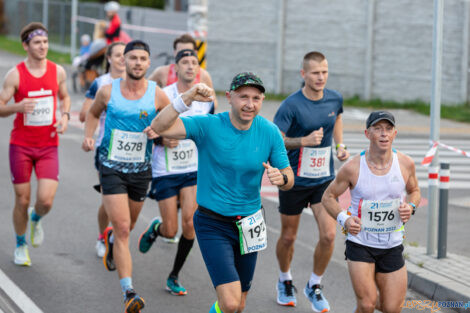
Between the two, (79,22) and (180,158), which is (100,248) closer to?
(180,158)

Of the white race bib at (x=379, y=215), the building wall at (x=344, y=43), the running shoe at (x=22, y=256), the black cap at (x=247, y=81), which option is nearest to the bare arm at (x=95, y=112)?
the running shoe at (x=22, y=256)

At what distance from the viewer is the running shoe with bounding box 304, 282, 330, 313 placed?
7.29m

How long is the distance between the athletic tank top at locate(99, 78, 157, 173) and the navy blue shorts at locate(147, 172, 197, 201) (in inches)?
19.2

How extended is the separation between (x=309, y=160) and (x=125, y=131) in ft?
5.55

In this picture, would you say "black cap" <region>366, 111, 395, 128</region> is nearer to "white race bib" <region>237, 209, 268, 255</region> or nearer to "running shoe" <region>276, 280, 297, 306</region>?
"white race bib" <region>237, 209, 268, 255</region>

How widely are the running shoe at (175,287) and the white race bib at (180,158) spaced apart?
1041 mm

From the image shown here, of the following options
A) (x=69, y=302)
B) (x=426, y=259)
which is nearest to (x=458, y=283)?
(x=426, y=259)

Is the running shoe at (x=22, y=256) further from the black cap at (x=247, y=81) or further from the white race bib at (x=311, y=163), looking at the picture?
the black cap at (x=247, y=81)

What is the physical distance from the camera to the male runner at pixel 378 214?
19.5ft

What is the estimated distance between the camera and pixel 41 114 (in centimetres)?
837

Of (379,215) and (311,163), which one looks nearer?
(379,215)

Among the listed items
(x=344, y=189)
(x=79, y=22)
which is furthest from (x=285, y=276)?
(x=79, y=22)

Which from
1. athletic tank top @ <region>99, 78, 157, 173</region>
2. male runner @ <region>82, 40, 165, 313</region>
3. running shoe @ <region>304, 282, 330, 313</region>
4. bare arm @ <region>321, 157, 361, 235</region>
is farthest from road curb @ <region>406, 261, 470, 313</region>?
athletic tank top @ <region>99, 78, 157, 173</region>

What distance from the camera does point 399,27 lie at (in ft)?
74.5
